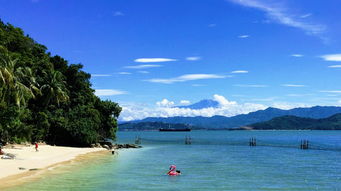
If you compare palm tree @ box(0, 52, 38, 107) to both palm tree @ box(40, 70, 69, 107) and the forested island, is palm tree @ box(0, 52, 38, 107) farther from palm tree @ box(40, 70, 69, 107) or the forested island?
palm tree @ box(40, 70, 69, 107)

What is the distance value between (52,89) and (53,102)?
6.97 meters

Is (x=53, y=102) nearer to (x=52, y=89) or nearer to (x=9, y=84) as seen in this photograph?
(x=52, y=89)

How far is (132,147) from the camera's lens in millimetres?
94750

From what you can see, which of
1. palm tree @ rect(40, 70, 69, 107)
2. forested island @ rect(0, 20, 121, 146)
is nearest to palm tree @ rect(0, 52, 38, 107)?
forested island @ rect(0, 20, 121, 146)

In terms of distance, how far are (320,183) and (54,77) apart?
5096 cm

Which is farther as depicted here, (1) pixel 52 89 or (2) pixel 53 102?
(2) pixel 53 102

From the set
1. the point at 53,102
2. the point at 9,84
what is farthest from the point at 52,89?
the point at 9,84

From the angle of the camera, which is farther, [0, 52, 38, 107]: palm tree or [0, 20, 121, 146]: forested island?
[0, 20, 121, 146]: forested island

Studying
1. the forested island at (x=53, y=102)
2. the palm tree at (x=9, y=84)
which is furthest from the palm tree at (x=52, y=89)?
the palm tree at (x=9, y=84)

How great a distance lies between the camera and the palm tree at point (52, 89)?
69.2 m

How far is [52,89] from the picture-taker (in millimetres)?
68750

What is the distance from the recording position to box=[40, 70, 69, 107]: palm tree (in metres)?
69.2

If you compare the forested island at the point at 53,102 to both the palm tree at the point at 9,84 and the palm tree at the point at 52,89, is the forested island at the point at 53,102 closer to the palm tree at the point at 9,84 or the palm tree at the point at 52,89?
the palm tree at the point at 52,89

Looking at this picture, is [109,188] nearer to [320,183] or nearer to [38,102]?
[320,183]
